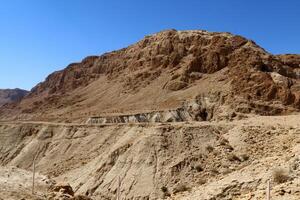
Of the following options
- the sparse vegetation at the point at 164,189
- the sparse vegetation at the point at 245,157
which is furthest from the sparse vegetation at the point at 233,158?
the sparse vegetation at the point at 164,189

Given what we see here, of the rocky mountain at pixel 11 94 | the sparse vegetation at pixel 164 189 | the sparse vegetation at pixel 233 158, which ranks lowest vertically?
the sparse vegetation at pixel 164 189

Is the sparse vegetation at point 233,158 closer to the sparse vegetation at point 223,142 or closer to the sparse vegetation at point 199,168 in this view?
the sparse vegetation at point 199,168

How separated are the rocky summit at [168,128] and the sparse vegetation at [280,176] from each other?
1.7 inches

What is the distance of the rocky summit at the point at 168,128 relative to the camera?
948 inches

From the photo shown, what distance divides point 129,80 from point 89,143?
32.8 metres

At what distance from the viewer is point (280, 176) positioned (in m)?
15.6

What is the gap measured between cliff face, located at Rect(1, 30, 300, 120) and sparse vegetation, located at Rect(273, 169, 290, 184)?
34345 millimetres

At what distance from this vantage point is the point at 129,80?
77.2m

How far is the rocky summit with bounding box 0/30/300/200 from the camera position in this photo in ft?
79.0

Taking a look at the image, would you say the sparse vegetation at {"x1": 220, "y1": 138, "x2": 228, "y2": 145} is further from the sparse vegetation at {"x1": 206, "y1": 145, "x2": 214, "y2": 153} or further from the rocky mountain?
the rocky mountain

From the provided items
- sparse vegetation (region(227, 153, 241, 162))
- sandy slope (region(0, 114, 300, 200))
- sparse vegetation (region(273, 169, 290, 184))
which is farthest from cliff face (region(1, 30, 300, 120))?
sparse vegetation (region(273, 169, 290, 184))

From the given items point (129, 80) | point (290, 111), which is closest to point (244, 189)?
point (290, 111)

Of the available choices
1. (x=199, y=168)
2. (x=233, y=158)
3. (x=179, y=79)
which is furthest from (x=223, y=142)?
(x=179, y=79)

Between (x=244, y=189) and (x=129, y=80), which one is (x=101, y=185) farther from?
(x=129, y=80)
